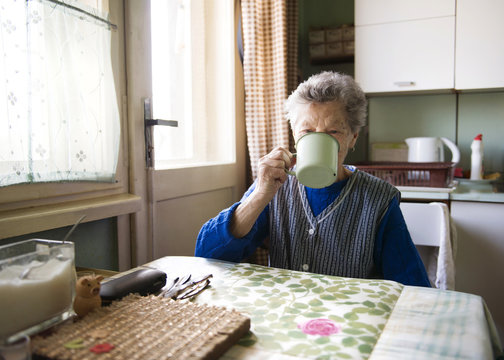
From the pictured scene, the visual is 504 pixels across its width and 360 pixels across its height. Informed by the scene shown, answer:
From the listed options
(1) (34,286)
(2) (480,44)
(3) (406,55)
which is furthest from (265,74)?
(1) (34,286)

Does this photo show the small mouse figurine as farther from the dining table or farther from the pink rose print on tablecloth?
the pink rose print on tablecloth

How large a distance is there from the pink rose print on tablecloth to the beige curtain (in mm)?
1626

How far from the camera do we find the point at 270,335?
25.7 inches

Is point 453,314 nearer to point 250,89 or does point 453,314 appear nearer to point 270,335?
point 270,335

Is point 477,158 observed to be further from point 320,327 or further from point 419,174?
point 320,327

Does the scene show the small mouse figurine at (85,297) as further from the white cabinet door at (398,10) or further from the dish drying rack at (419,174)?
the white cabinet door at (398,10)

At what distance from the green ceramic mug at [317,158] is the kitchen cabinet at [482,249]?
1.34 m

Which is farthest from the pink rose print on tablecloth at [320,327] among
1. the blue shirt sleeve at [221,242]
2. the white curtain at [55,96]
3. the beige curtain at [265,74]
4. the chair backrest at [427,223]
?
the beige curtain at [265,74]

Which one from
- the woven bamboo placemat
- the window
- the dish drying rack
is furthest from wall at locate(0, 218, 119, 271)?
the dish drying rack

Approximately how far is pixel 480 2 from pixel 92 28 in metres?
1.95

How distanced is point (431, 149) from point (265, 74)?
3.40ft

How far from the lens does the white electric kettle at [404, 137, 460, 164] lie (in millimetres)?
2365

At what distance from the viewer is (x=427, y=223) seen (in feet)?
5.54

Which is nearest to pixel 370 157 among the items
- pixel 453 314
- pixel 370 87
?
pixel 370 87
